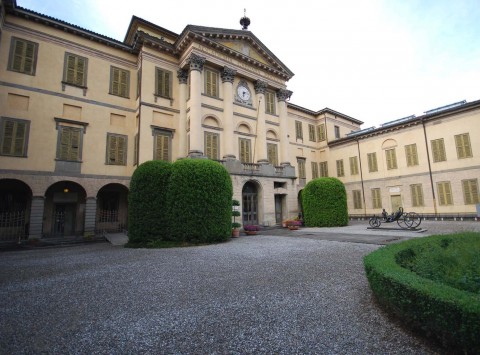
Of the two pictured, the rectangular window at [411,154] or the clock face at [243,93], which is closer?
the clock face at [243,93]

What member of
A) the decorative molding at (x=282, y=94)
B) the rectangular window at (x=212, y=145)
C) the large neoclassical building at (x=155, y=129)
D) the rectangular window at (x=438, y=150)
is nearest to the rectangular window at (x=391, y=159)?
the large neoclassical building at (x=155, y=129)

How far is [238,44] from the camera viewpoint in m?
20.7

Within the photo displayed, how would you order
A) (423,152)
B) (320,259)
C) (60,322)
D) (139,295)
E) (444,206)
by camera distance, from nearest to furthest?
1. (60,322)
2. (139,295)
3. (320,259)
4. (444,206)
5. (423,152)

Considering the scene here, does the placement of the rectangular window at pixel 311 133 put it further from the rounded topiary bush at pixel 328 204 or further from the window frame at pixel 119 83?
the window frame at pixel 119 83

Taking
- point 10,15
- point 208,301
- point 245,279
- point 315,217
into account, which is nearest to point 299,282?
point 245,279

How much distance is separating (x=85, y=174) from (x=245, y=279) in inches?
557

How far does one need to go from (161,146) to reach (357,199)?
20698 mm

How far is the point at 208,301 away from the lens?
14.1 ft

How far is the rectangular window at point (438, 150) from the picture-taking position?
2088cm

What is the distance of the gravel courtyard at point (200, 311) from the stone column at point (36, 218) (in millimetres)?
8343

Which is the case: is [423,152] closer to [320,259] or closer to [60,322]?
[320,259]

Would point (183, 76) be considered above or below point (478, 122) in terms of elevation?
above

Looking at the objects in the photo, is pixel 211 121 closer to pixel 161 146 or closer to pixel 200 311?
pixel 161 146

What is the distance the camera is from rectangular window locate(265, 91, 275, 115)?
2236cm
